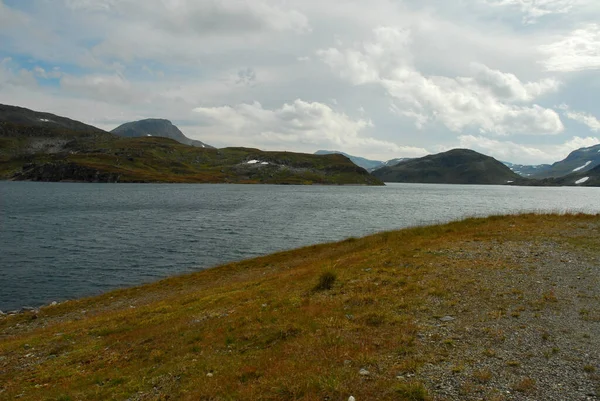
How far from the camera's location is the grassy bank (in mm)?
11180

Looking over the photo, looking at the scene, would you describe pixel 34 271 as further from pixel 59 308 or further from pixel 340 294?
pixel 340 294

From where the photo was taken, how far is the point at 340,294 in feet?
68.0

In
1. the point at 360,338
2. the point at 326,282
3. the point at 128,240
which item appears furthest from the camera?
the point at 128,240

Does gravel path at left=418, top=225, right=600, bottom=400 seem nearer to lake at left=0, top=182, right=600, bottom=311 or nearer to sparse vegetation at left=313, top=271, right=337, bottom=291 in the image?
sparse vegetation at left=313, top=271, right=337, bottom=291

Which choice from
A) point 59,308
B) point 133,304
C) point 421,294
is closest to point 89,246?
point 59,308

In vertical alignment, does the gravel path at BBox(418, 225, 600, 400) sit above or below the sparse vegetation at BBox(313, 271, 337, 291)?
above

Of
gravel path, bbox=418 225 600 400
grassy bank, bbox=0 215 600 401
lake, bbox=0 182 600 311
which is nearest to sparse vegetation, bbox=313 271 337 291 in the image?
grassy bank, bbox=0 215 600 401

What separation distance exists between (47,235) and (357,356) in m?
74.4

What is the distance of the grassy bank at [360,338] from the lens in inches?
440

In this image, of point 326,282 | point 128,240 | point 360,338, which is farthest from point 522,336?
point 128,240

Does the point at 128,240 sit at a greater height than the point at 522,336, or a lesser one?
lesser

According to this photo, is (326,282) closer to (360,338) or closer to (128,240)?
(360,338)

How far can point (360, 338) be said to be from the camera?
47.1ft

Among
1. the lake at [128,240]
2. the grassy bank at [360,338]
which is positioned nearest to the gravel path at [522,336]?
the grassy bank at [360,338]
